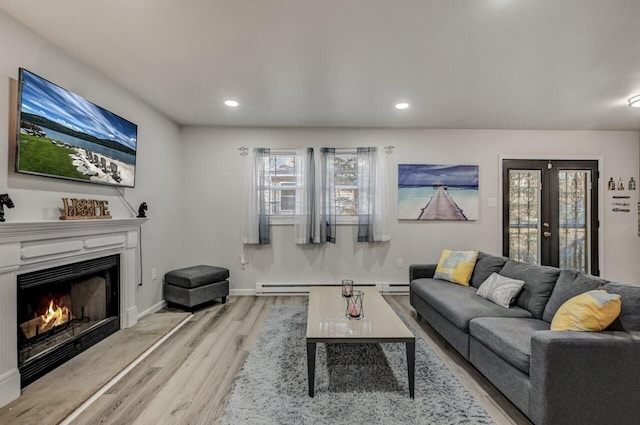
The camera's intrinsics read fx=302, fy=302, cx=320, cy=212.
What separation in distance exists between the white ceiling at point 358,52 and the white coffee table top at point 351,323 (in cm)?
211

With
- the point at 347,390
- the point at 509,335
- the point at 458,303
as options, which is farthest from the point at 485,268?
the point at 347,390

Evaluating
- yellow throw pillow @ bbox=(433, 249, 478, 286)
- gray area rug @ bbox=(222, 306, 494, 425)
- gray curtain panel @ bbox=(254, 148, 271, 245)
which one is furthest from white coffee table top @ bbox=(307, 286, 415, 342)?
gray curtain panel @ bbox=(254, 148, 271, 245)

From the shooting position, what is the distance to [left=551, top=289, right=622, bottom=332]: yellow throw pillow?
1.75 metres

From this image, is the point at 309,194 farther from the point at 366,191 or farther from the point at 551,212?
the point at 551,212

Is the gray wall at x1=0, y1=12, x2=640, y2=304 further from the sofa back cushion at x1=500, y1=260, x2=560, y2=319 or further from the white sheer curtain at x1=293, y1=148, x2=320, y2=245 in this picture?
the sofa back cushion at x1=500, y1=260, x2=560, y2=319

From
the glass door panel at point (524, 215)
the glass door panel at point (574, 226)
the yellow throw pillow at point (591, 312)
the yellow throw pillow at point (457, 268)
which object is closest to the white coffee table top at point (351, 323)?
the yellow throw pillow at point (591, 312)

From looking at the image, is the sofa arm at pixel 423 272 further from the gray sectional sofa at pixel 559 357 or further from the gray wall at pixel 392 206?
the gray sectional sofa at pixel 559 357

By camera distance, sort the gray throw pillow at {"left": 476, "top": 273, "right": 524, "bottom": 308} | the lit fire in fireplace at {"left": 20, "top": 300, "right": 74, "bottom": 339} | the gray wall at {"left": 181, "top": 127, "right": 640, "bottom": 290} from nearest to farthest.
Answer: the lit fire in fireplace at {"left": 20, "top": 300, "right": 74, "bottom": 339} → the gray throw pillow at {"left": 476, "top": 273, "right": 524, "bottom": 308} → the gray wall at {"left": 181, "top": 127, "right": 640, "bottom": 290}

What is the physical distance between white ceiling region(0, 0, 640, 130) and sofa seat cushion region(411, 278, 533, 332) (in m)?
2.09

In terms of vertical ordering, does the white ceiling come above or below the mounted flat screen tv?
above

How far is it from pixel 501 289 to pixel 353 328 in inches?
58.6

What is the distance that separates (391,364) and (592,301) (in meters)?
1.41

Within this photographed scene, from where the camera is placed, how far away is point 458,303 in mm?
2699

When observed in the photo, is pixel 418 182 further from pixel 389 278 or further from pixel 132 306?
pixel 132 306
